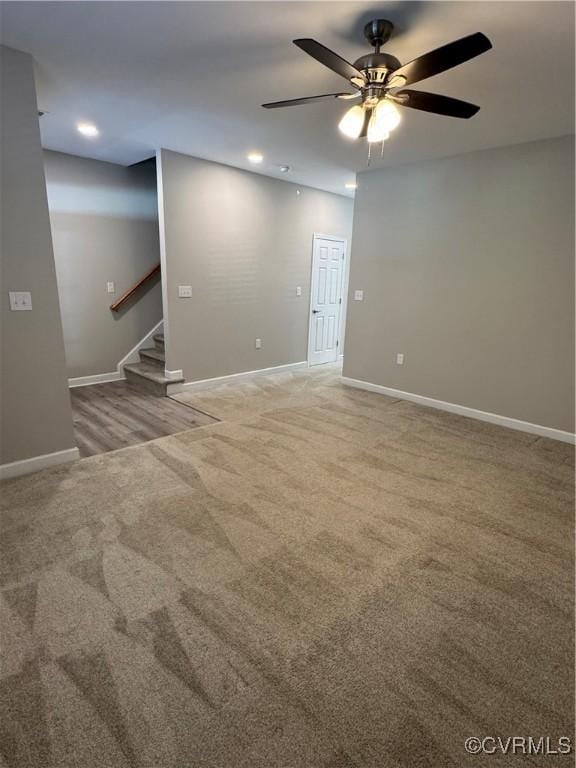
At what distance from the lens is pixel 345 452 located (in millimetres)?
3447

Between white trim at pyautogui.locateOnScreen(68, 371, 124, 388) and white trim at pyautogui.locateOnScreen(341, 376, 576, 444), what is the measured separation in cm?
312

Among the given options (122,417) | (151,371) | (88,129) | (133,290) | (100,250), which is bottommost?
(122,417)

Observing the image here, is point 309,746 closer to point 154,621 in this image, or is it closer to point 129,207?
point 154,621

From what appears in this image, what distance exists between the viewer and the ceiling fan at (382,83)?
181cm

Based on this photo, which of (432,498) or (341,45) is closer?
(341,45)

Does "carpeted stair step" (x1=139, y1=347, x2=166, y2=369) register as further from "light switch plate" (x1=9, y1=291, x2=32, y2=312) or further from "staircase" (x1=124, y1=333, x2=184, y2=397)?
"light switch plate" (x1=9, y1=291, x2=32, y2=312)

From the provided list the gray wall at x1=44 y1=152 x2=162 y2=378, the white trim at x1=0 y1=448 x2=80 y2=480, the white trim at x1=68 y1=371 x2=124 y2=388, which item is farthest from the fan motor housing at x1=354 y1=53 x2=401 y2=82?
the white trim at x1=68 y1=371 x2=124 y2=388

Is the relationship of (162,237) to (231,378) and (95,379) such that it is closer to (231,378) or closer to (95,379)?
(231,378)

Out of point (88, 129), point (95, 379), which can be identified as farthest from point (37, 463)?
point (88, 129)

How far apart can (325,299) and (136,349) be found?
302 cm

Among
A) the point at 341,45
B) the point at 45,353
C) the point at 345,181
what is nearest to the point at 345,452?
the point at 45,353

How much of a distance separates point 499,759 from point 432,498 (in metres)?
1.56

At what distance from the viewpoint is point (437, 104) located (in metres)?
2.13

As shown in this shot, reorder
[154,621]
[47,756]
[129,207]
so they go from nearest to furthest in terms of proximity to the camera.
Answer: [47,756]
[154,621]
[129,207]
